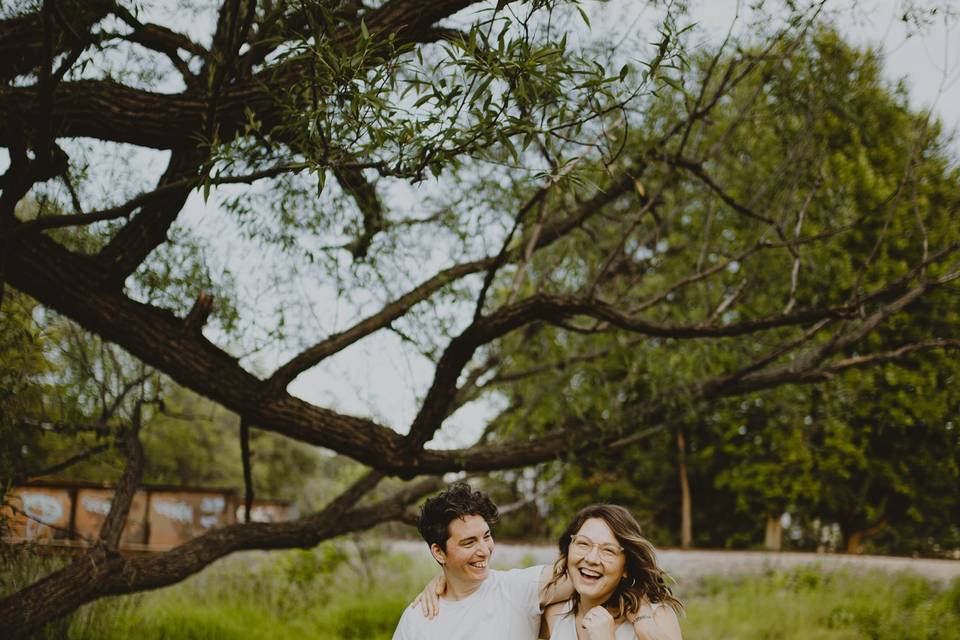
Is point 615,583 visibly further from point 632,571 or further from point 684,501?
point 684,501

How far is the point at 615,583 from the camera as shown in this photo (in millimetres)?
2865

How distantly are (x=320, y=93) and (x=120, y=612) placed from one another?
5.66m

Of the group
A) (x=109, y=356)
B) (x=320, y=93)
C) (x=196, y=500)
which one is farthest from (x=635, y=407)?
(x=196, y=500)

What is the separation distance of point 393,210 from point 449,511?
3.72m

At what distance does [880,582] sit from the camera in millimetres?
9609

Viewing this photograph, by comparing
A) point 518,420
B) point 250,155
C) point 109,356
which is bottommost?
point 518,420

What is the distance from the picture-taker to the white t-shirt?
3061 mm

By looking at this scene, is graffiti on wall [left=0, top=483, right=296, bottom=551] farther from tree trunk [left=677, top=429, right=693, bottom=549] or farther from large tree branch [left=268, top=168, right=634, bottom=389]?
tree trunk [left=677, top=429, right=693, bottom=549]

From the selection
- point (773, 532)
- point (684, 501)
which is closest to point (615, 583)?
point (773, 532)

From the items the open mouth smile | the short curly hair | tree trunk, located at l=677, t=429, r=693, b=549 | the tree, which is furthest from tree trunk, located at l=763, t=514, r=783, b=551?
the open mouth smile

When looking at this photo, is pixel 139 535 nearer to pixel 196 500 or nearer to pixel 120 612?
pixel 196 500

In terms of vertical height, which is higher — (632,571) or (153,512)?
(153,512)

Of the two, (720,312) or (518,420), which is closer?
(720,312)

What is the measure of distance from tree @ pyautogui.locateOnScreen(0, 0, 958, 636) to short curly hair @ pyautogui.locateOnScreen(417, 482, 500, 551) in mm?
1275
